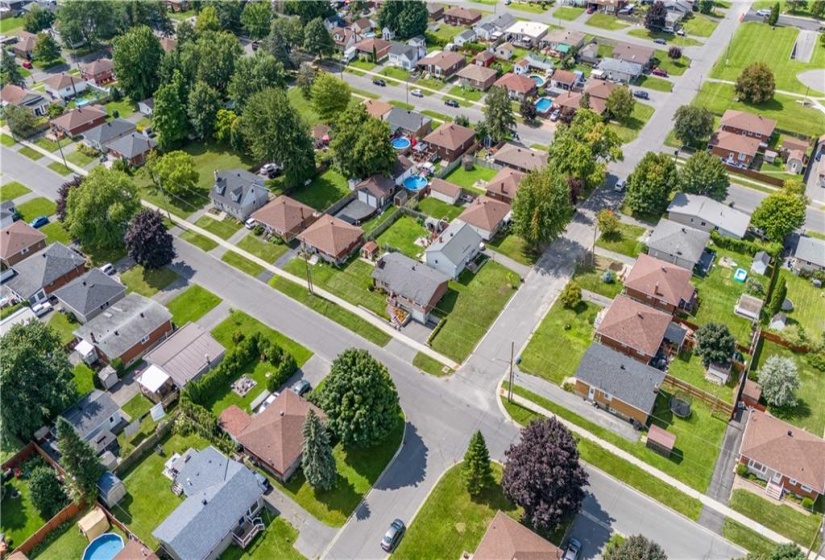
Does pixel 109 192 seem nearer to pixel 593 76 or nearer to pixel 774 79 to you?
pixel 593 76

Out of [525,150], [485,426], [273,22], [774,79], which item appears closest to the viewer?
[485,426]

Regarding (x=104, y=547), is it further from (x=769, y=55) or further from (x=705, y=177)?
(x=769, y=55)

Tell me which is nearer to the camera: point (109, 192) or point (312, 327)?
point (312, 327)

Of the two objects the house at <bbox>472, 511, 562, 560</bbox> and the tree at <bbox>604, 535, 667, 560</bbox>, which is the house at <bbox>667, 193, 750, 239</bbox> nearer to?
the tree at <bbox>604, 535, 667, 560</bbox>

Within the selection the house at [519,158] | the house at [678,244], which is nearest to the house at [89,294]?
the house at [519,158]

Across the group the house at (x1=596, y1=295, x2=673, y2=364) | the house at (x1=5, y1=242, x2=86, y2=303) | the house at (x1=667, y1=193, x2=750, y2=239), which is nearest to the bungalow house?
the house at (x1=5, y1=242, x2=86, y2=303)

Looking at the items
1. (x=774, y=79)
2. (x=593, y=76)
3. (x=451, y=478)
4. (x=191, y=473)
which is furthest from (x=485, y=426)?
(x=774, y=79)

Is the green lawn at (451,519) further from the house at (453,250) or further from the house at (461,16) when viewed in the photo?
the house at (461,16)
